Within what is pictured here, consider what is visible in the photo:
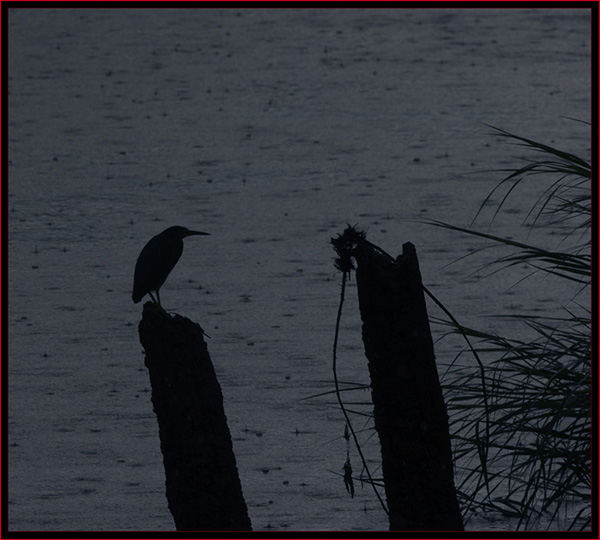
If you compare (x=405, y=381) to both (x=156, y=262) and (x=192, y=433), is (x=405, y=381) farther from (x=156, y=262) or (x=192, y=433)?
(x=156, y=262)

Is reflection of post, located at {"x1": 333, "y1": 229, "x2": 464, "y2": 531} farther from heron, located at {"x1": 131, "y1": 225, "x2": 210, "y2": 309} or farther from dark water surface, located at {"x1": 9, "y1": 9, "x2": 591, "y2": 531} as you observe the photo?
dark water surface, located at {"x1": 9, "y1": 9, "x2": 591, "y2": 531}

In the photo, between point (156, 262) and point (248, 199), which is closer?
point (156, 262)

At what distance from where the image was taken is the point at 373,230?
340 inches

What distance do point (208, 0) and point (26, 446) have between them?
8.41ft

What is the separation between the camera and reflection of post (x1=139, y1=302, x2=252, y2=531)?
323 cm

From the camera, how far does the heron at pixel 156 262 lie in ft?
13.1

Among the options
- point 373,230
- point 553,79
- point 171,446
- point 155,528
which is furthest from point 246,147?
point 171,446

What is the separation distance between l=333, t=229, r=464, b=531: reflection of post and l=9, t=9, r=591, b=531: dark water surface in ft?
5.41

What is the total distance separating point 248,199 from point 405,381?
21.4 ft

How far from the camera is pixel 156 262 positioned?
402 cm

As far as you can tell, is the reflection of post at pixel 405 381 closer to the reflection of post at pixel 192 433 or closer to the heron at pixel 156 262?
the reflection of post at pixel 192 433

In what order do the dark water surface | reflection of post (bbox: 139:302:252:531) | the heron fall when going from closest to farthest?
reflection of post (bbox: 139:302:252:531) < the heron < the dark water surface

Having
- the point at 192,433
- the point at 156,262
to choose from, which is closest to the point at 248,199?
the point at 156,262

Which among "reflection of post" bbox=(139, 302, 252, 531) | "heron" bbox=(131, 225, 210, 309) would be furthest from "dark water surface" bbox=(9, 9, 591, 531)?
"reflection of post" bbox=(139, 302, 252, 531)
